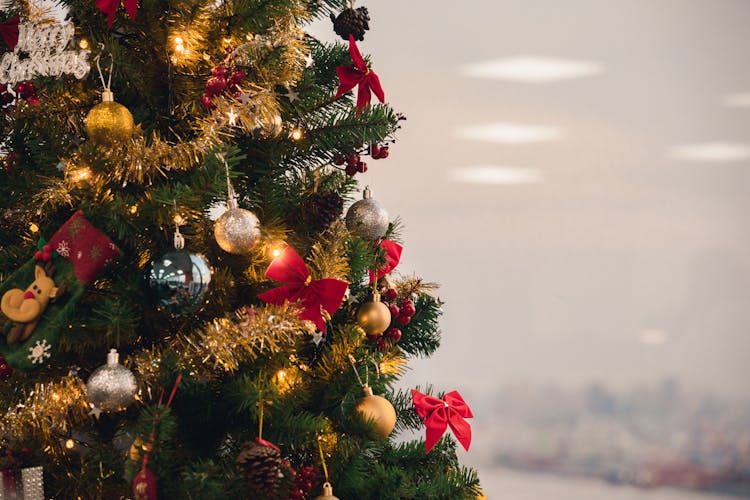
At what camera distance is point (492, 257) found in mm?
2023

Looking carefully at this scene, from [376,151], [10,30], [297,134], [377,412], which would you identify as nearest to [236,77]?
[297,134]

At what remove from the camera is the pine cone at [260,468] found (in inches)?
33.1

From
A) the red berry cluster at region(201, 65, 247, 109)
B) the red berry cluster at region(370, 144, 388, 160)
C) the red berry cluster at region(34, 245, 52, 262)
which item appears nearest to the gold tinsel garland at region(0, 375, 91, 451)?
the red berry cluster at region(34, 245, 52, 262)

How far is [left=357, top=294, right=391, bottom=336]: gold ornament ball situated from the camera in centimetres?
110

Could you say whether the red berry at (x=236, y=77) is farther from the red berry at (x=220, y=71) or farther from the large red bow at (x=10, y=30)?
the large red bow at (x=10, y=30)

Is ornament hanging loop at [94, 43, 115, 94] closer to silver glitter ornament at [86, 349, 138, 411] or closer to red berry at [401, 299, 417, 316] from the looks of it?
silver glitter ornament at [86, 349, 138, 411]

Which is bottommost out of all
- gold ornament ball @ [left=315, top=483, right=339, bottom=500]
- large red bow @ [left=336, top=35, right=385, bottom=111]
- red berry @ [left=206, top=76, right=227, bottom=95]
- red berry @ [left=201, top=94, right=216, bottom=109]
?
gold ornament ball @ [left=315, top=483, right=339, bottom=500]

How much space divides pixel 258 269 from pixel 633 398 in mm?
1251

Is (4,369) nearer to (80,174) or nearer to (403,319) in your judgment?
(80,174)

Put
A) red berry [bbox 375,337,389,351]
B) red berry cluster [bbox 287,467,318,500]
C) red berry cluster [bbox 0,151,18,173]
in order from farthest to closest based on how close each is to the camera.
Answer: red berry [bbox 375,337,389,351]
red berry cluster [bbox 0,151,18,173]
red berry cluster [bbox 287,467,318,500]

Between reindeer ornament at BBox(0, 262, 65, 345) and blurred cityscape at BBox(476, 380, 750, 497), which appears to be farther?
blurred cityscape at BBox(476, 380, 750, 497)

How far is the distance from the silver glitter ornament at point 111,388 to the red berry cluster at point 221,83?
0.31m

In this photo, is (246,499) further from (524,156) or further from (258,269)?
(524,156)

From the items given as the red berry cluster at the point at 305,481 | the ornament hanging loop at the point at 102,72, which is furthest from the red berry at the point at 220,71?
the red berry cluster at the point at 305,481
